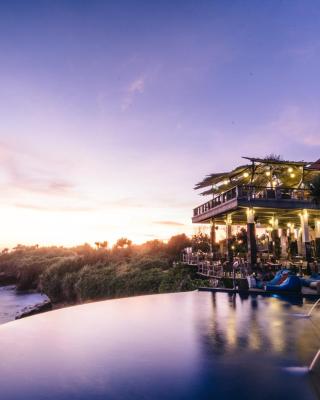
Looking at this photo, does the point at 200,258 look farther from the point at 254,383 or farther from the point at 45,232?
the point at 45,232

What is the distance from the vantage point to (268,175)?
81.8 feet

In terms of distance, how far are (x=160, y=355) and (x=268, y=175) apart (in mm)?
23217

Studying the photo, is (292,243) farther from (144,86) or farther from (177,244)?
(144,86)

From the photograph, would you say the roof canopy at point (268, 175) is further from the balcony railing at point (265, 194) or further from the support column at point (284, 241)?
the support column at point (284, 241)

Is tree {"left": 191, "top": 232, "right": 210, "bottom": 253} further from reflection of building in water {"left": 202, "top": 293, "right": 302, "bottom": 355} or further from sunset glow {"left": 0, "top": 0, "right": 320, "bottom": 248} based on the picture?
reflection of building in water {"left": 202, "top": 293, "right": 302, "bottom": 355}

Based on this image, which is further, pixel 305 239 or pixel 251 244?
pixel 305 239

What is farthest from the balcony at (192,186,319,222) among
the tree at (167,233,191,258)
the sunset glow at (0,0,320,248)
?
the tree at (167,233,191,258)

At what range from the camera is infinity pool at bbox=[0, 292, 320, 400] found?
3408 millimetres

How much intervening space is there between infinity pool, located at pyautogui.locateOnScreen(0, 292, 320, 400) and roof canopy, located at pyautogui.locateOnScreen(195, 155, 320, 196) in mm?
15178

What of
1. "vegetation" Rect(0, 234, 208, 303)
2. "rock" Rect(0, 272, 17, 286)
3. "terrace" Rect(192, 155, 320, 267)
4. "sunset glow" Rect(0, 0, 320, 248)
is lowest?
"rock" Rect(0, 272, 17, 286)

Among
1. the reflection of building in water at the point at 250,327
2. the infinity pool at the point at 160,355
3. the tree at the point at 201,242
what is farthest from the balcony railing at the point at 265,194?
the tree at the point at 201,242

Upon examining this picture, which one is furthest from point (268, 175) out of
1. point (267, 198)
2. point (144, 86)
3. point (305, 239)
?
point (144, 86)

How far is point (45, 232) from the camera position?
46.5m

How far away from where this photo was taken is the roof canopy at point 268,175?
2131cm
